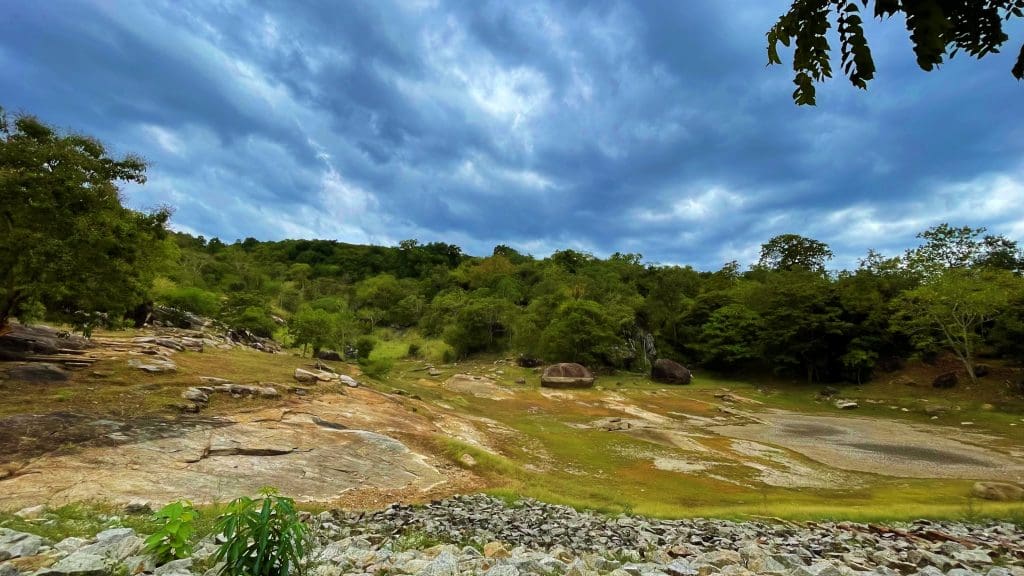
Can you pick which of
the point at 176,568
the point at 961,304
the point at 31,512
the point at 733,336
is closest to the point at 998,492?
the point at 176,568

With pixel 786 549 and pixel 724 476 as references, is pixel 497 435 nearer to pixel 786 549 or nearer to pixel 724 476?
pixel 724 476

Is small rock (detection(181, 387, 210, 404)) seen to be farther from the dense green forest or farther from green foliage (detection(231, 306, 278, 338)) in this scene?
green foliage (detection(231, 306, 278, 338))

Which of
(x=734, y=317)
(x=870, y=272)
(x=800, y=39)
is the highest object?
(x=870, y=272)

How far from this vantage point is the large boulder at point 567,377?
47.2 meters

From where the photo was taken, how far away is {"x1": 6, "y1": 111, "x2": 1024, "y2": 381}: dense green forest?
51.0 ft

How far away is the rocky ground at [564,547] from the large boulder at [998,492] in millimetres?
5525

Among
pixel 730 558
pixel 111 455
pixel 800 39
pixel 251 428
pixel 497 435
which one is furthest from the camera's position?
pixel 497 435

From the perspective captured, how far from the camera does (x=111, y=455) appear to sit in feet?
37.9

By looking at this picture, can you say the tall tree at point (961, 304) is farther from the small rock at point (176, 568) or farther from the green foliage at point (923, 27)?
the small rock at point (176, 568)

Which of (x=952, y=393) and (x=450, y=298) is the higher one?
(x=450, y=298)

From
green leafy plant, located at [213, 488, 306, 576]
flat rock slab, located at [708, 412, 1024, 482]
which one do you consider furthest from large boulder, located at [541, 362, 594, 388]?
green leafy plant, located at [213, 488, 306, 576]

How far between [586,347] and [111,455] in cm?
4920

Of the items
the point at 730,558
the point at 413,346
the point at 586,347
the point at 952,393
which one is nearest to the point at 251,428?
the point at 730,558

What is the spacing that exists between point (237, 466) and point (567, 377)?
123 ft
